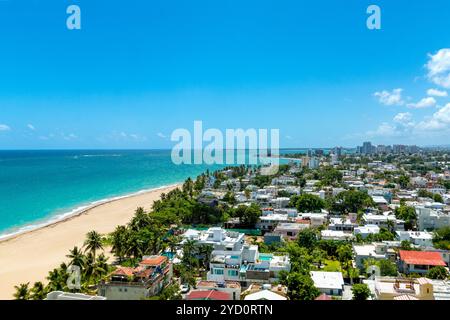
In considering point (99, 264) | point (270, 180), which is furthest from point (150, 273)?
point (270, 180)

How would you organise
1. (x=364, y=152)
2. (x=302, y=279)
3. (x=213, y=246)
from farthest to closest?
(x=364, y=152) < (x=213, y=246) < (x=302, y=279)

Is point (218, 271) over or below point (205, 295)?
below

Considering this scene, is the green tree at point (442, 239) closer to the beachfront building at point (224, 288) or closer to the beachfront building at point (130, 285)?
the beachfront building at point (224, 288)

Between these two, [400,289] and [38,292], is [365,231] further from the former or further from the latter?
[38,292]

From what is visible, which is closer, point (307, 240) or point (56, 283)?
point (56, 283)

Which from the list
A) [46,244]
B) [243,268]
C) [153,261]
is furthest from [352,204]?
[46,244]
